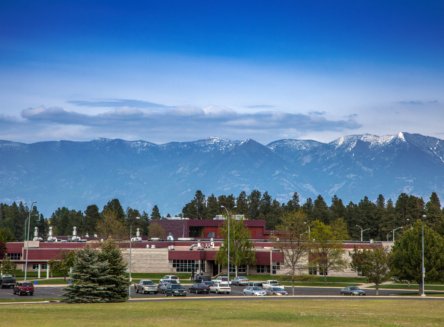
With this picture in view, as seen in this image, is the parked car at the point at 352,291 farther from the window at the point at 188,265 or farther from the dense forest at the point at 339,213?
the dense forest at the point at 339,213

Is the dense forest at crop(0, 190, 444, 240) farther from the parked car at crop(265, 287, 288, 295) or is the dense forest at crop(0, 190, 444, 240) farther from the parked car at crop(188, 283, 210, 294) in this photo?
the parked car at crop(265, 287, 288, 295)

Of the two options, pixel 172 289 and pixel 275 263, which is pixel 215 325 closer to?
pixel 172 289

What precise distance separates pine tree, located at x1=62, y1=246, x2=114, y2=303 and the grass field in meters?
4.42

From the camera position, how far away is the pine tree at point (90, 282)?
44.1 meters

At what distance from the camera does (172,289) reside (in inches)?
2218

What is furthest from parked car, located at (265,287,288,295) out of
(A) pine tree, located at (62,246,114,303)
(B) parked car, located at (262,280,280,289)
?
(A) pine tree, located at (62,246,114,303)

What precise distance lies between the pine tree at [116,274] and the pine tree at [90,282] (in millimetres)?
363

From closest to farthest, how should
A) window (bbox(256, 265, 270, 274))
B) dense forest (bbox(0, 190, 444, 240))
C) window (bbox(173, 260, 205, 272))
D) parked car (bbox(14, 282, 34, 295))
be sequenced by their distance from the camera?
parked car (bbox(14, 282, 34, 295)) < window (bbox(173, 260, 205, 272)) < window (bbox(256, 265, 270, 274)) < dense forest (bbox(0, 190, 444, 240))

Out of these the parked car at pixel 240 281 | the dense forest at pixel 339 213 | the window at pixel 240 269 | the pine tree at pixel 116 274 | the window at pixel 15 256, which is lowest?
the parked car at pixel 240 281

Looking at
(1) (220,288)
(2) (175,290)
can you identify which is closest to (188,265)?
(1) (220,288)

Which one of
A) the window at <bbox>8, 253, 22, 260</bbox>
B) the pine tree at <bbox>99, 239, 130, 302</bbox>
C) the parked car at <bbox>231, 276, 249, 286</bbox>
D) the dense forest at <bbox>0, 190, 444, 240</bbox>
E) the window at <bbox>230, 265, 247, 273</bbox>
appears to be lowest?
the parked car at <bbox>231, 276, 249, 286</bbox>

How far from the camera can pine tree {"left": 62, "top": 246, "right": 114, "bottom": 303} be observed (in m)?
44.1

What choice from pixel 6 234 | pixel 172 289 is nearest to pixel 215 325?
pixel 172 289

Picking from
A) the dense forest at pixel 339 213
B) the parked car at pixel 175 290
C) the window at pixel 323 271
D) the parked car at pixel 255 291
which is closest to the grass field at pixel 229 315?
the parked car at pixel 175 290
